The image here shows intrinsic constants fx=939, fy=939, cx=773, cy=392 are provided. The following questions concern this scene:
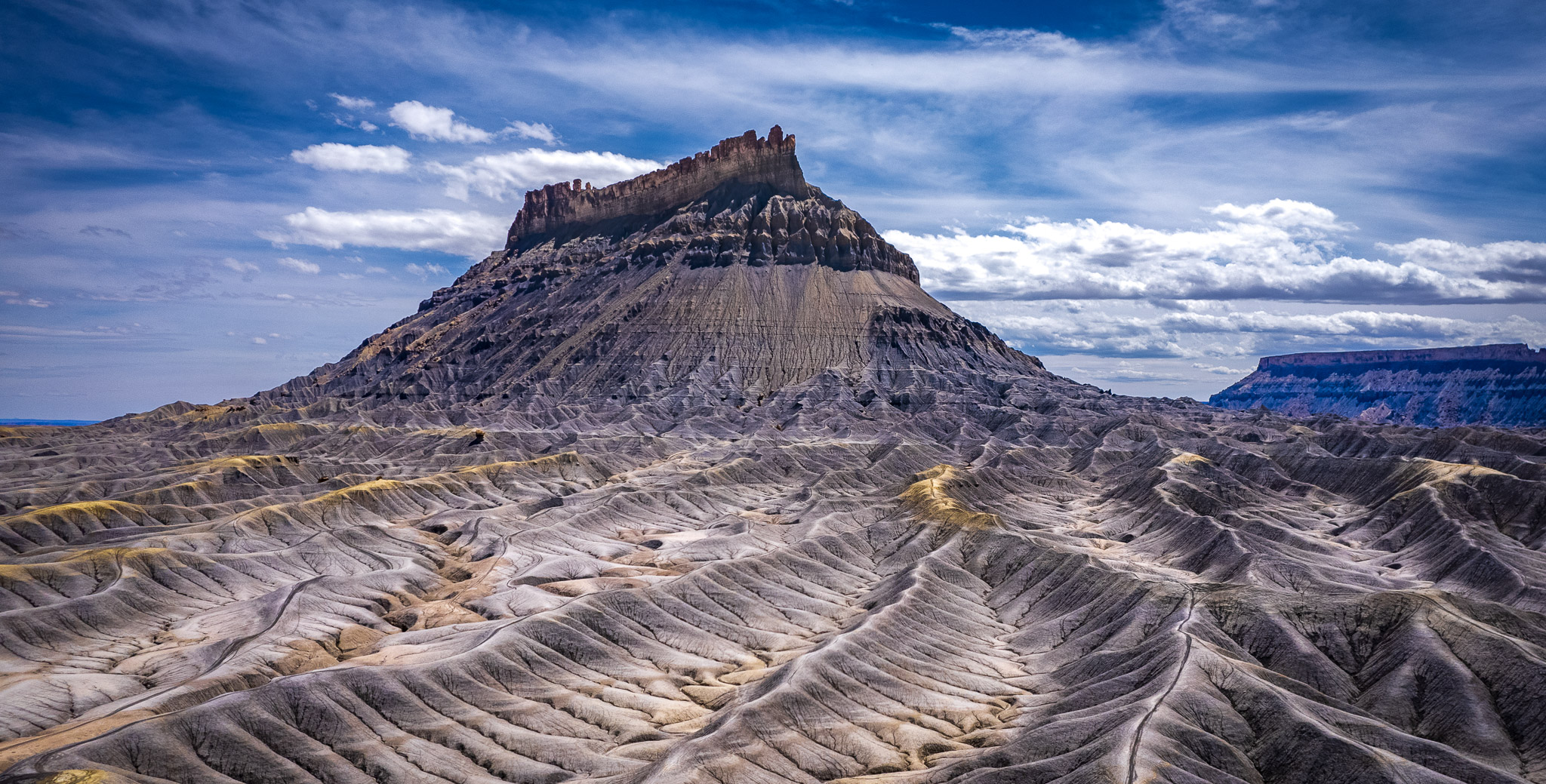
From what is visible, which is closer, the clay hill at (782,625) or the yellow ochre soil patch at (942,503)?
the clay hill at (782,625)

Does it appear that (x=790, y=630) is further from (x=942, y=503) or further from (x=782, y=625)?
(x=942, y=503)

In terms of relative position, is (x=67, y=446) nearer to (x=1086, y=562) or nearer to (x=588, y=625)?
(x=588, y=625)

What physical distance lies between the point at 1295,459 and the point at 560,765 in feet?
406

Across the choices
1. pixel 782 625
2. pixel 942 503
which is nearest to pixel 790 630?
pixel 782 625

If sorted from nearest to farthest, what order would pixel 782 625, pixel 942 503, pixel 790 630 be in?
pixel 790 630 < pixel 782 625 < pixel 942 503

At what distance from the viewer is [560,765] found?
4366 cm

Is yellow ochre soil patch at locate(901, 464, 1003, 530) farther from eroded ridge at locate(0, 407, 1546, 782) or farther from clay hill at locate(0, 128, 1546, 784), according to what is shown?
clay hill at locate(0, 128, 1546, 784)

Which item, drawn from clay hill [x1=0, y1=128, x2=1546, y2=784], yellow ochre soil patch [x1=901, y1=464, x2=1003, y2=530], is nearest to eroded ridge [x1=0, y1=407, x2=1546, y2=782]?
clay hill [x1=0, y1=128, x2=1546, y2=784]

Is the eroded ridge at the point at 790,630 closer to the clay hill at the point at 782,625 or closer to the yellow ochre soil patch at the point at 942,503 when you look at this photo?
the clay hill at the point at 782,625

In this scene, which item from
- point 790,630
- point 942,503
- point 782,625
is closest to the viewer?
point 790,630

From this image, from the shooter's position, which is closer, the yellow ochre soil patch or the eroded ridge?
the eroded ridge

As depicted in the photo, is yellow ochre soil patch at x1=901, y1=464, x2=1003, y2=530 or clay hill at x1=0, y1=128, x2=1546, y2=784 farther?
yellow ochre soil patch at x1=901, y1=464, x2=1003, y2=530

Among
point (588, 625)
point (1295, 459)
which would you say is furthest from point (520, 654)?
point (1295, 459)

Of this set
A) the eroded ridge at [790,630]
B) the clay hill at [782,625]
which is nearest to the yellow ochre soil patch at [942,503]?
the eroded ridge at [790,630]
